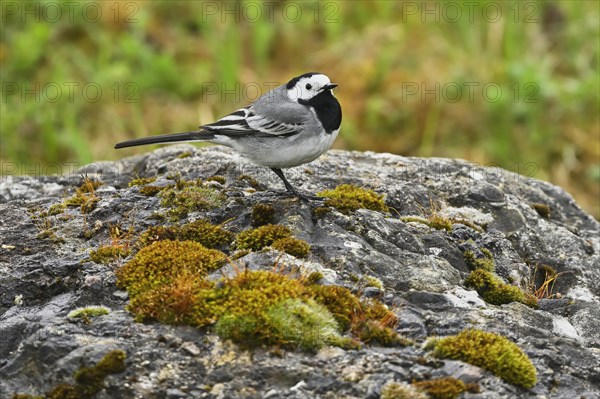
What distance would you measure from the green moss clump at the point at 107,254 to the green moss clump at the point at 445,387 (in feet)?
8.77

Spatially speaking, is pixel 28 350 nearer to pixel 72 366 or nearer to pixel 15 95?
pixel 72 366

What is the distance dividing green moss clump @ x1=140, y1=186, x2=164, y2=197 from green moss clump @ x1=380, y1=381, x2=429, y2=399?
11.3 ft

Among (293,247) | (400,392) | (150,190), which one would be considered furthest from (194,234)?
(400,392)

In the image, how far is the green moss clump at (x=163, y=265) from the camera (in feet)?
19.6

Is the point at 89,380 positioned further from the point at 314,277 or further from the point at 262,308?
the point at 314,277

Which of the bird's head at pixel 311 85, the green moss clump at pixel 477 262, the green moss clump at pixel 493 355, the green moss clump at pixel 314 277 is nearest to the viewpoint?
the green moss clump at pixel 493 355

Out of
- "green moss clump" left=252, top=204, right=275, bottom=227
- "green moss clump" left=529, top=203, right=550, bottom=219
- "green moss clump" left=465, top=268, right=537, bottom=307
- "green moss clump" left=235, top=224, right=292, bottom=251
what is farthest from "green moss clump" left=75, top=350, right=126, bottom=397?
"green moss clump" left=529, top=203, right=550, bottom=219

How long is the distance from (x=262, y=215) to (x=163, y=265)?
116 centimetres

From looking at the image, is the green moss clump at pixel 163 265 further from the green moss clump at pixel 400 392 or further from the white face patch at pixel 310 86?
the white face patch at pixel 310 86

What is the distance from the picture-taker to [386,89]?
1402 centimetres

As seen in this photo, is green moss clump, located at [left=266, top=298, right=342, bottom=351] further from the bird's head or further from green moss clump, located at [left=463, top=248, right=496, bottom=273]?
the bird's head

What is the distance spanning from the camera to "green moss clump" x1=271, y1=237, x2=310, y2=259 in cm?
632

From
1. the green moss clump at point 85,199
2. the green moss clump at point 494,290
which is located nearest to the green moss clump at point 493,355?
the green moss clump at point 494,290

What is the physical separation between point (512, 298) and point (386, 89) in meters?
8.01
